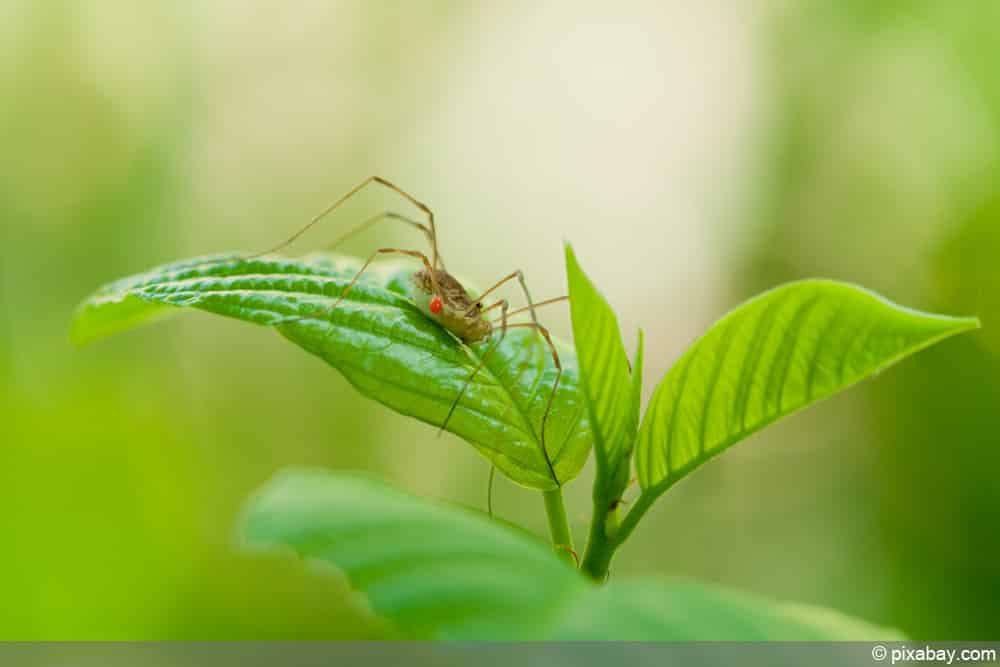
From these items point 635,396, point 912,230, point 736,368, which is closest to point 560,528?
point 635,396

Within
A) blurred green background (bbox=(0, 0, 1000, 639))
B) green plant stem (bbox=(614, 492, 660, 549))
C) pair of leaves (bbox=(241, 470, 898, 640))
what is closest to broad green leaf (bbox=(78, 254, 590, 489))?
green plant stem (bbox=(614, 492, 660, 549))

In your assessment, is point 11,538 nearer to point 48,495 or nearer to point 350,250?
point 48,495

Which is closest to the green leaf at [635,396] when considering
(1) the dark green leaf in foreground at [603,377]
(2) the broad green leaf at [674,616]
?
(1) the dark green leaf in foreground at [603,377]

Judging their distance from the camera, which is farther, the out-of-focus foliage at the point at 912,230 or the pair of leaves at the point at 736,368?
the out-of-focus foliage at the point at 912,230

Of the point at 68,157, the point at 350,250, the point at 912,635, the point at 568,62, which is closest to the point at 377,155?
the point at 350,250

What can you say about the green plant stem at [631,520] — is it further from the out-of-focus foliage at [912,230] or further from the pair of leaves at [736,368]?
the out-of-focus foliage at [912,230]
